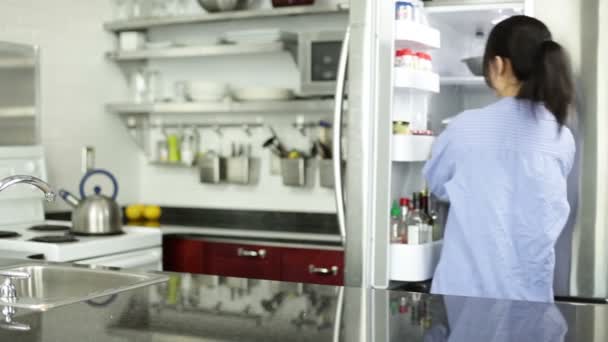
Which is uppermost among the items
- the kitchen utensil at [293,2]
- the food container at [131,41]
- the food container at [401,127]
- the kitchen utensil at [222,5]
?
the kitchen utensil at [222,5]

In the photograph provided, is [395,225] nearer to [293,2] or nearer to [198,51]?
[293,2]

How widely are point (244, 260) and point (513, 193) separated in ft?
5.05

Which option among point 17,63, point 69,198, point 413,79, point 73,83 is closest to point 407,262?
point 413,79

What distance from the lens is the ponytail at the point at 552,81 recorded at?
2.43 metres

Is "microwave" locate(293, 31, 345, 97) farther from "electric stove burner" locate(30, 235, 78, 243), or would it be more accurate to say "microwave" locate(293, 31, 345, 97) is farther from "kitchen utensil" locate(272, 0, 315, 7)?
"electric stove burner" locate(30, 235, 78, 243)

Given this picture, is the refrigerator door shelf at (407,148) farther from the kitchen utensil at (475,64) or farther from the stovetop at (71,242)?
the stovetop at (71,242)

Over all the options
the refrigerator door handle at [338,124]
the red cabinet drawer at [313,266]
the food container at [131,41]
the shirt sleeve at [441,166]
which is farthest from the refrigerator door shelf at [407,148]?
the food container at [131,41]

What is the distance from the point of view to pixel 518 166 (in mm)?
2477

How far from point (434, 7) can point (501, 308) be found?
57.1 inches

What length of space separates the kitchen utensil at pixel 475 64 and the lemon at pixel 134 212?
6.86ft

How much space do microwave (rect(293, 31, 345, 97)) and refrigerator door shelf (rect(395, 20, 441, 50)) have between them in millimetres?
929

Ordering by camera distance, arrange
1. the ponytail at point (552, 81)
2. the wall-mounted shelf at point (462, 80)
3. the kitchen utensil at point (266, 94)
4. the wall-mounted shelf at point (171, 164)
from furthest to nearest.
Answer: the wall-mounted shelf at point (171, 164), the kitchen utensil at point (266, 94), the wall-mounted shelf at point (462, 80), the ponytail at point (552, 81)

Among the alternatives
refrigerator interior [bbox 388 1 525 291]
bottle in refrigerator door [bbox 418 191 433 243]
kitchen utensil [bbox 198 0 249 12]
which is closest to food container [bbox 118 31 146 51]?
kitchen utensil [bbox 198 0 249 12]

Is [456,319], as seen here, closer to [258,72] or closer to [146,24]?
[258,72]
